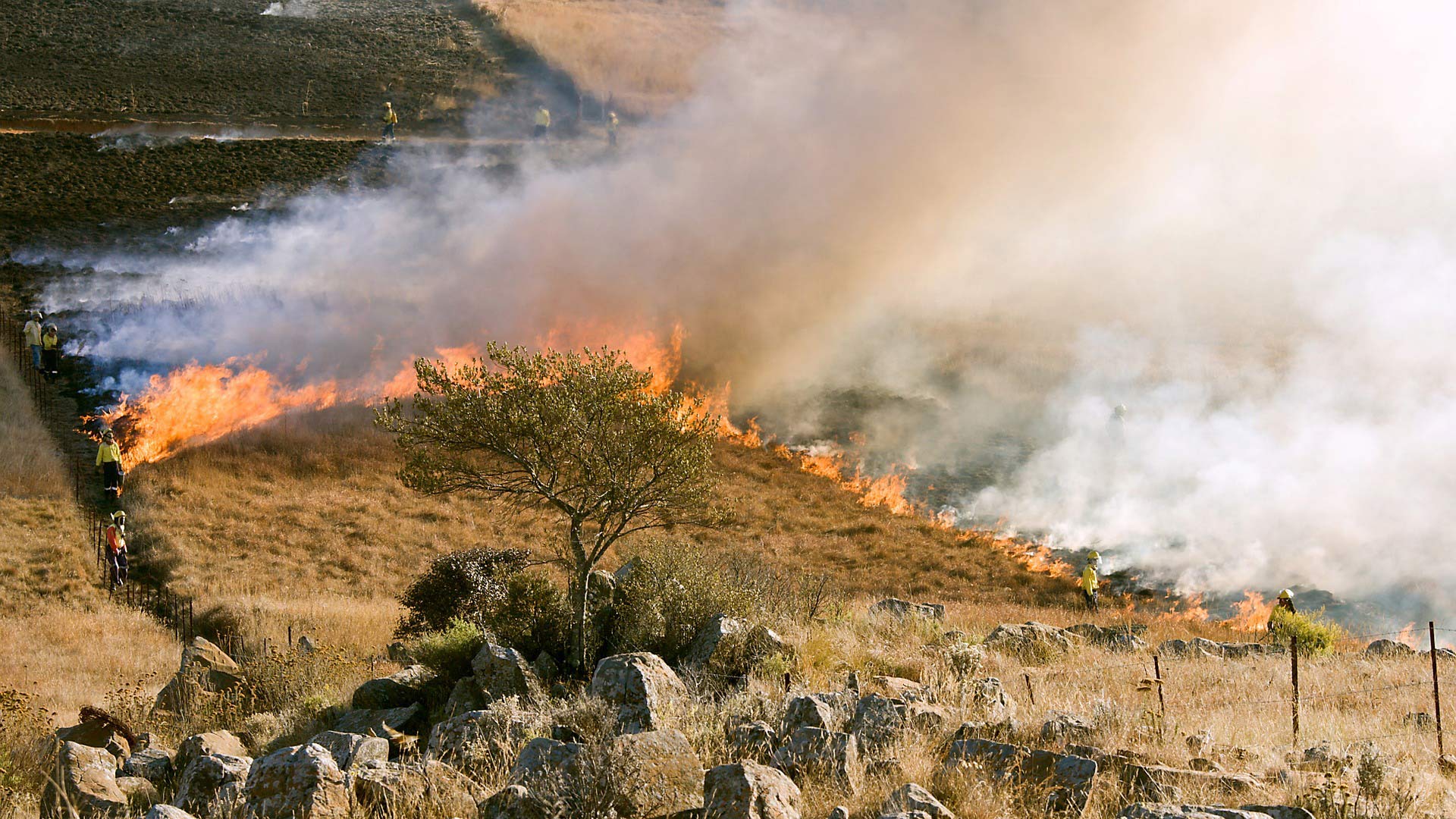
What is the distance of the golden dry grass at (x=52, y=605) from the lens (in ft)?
63.7

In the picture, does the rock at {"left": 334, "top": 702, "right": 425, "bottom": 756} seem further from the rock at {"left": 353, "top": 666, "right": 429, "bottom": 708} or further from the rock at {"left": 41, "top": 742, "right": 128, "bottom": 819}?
the rock at {"left": 41, "top": 742, "right": 128, "bottom": 819}

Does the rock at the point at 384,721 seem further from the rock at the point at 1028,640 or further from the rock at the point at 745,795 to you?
the rock at the point at 1028,640

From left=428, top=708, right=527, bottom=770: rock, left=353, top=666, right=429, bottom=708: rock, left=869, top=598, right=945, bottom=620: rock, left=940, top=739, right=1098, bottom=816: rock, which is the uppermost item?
left=940, top=739, right=1098, bottom=816: rock

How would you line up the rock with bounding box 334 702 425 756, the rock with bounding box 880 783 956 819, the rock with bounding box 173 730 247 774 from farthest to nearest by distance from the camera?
the rock with bounding box 334 702 425 756 < the rock with bounding box 173 730 247 774 < the rock with bounding box 880 783 956 819

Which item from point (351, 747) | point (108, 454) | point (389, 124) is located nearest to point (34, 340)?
point (108, 454)

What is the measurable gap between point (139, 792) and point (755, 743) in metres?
6.30

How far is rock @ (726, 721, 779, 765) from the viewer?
10.5m

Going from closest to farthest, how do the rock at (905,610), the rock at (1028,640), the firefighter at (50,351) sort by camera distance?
the rock at (1028,640), the rock at (905,610), the firefighter at (50,351)

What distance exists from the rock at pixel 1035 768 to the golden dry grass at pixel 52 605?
1378 centimetres

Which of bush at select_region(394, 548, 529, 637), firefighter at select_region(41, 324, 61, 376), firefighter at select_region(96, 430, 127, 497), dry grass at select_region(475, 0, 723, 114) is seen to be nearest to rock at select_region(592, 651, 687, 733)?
bush at select_region(394, 548, 529, 637)

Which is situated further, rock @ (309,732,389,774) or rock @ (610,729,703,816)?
rock @ (309,732,389,774)

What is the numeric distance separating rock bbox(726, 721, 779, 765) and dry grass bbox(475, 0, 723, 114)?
53780mm

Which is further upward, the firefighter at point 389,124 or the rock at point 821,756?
the rock at point 821,756

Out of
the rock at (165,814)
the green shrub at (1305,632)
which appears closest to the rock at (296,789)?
the rock at (165,814)
